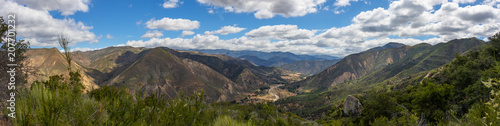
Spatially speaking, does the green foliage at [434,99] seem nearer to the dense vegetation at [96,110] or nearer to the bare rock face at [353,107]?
the dense vegetation at [96,110]

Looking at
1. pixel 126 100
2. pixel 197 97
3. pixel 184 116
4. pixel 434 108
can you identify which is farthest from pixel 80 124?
pixel 434 108

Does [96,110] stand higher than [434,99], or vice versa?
[96,110]

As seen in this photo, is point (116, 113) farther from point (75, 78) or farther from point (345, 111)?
point (345, 111)

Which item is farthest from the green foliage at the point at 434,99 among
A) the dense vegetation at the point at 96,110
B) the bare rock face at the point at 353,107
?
the bare rock face at the point at 353,107

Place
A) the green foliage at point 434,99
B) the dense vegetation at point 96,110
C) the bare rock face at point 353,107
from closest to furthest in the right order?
the dense vegetation at point 96,110
the green foliage at point 434,99
the bare rock face at point 353,107

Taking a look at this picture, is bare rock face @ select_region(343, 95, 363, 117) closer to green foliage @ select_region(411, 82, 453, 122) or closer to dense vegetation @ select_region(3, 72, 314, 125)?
green foliage @ select_region(411, 82, 453, 122)

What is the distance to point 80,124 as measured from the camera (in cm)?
316

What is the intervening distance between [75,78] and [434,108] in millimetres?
39653

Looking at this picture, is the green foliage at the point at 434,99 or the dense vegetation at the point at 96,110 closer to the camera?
the dense vegetation at the point at 96,110

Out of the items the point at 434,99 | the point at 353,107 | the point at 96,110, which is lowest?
the point at 353,107

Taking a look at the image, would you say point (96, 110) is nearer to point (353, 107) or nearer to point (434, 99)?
point (434, 99)

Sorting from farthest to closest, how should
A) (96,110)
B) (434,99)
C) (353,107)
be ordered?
(353,107) < (434,99) < (96,110)

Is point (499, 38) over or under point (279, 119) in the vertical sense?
over

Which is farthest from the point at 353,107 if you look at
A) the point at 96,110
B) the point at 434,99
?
the point at 96,110
